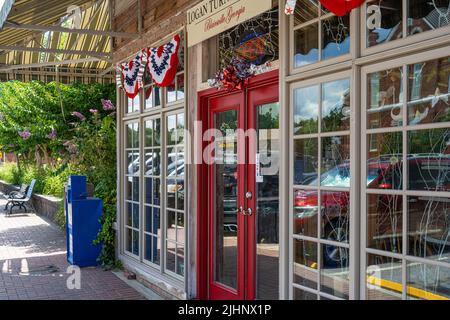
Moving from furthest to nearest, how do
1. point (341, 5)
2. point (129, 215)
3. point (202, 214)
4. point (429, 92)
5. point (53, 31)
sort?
point (129, 215)
point (53, 31)
point (202, 214)
point (341, 5)
point (429, 92)

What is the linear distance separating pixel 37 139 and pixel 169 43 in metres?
11.4

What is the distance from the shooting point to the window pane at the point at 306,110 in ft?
12.3

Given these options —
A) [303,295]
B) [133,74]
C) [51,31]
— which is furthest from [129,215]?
[303,295]

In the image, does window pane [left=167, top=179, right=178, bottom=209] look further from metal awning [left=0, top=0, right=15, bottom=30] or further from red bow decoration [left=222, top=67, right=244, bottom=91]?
metal awning [left=0, top=0, right=15, bottom=30]

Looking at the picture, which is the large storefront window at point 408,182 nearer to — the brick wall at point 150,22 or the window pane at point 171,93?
the brick wall at point 150,22

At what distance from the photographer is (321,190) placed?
367cm

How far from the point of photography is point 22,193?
1595 centimetres

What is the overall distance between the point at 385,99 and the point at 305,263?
1.40 m

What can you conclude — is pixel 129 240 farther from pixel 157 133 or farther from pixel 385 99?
pixel 385 99

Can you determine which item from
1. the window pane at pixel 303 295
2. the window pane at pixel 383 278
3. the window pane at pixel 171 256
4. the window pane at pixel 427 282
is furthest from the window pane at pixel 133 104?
the window pane at pixel 427 282

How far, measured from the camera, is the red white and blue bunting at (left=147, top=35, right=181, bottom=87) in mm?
5632

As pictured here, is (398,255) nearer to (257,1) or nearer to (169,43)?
(257,1)

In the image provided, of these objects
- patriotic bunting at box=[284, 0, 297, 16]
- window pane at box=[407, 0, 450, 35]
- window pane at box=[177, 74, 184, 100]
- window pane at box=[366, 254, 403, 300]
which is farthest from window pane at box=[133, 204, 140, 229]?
window pane at box=[407, 0, 450, 35]

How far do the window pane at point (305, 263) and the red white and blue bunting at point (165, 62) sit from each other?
106 inches
